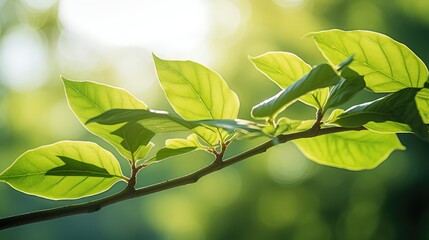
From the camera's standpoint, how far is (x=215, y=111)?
11.9 inches

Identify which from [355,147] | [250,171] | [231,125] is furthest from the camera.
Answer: [250,171]

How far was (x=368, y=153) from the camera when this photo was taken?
0.36 metres

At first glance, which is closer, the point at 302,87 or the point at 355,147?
the point at 302,87

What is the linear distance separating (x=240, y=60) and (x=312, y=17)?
72cm

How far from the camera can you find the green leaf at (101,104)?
0.29 m

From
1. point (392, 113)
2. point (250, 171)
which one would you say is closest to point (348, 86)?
point (392, 113)

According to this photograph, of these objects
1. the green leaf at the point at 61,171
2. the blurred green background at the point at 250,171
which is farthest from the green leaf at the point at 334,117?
the blurred green background at the point at 250,171

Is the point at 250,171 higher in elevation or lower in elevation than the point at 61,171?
lower

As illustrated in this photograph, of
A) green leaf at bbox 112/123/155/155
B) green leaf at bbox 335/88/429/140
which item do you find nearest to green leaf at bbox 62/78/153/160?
green leaf at bbox 112/123/155/155

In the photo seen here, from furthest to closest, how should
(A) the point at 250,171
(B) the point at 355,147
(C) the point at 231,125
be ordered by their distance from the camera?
1. (A) the point at 250,171
2. (B) the point at 355,147
3. (C) the point at 231,125

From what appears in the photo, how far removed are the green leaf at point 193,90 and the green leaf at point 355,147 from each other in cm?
8

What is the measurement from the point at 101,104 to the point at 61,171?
4 cm

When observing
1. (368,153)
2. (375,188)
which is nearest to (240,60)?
(375,188)

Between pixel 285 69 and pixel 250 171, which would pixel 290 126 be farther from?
pixel 250 171
